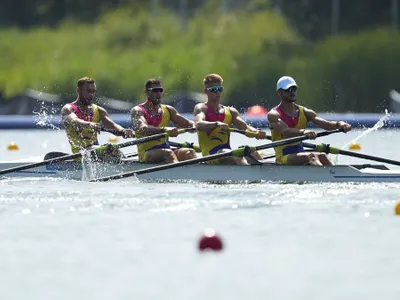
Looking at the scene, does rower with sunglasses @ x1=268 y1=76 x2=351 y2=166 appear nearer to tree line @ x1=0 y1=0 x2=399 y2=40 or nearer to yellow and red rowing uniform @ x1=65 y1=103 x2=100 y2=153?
yellow and red rowing uniform @ x1=65 y1=103 x2=100 y2=153

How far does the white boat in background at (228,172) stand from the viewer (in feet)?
46.5

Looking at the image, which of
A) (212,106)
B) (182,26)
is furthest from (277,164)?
(182,26)

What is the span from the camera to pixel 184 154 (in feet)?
49.5

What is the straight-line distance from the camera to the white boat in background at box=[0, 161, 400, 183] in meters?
14.2

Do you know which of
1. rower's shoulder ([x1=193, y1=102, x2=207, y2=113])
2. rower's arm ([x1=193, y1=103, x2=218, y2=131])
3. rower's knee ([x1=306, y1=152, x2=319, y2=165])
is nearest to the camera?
rower's knee ([x1=306, y1=152, x2=319, y2=165])

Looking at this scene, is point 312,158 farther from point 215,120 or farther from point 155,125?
point 155,125

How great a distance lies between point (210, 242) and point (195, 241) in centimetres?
58

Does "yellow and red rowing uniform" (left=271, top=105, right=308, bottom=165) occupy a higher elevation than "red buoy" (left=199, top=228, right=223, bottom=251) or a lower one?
higher

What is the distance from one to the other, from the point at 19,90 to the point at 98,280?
1242 inches

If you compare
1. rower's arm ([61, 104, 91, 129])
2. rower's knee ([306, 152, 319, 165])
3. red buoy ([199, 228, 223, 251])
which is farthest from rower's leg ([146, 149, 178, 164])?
red buoy ([199, 228, 223, 251])

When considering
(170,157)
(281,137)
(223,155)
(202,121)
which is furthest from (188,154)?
(281,137)

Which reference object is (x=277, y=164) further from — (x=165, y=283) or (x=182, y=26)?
(x=182, y=26)

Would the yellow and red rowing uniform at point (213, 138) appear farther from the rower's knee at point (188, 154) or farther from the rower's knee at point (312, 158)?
the rower's knee at point (312, 158)

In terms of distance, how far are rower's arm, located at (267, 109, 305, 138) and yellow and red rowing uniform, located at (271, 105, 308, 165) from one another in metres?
0.09
